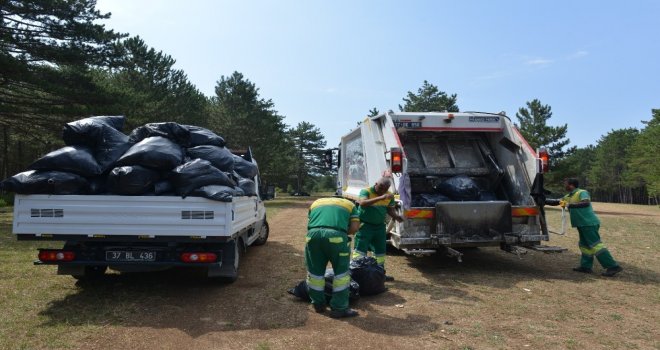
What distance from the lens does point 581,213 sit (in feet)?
21.7

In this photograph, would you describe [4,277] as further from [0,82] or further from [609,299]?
[0,82]

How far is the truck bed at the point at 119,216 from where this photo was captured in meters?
4.54

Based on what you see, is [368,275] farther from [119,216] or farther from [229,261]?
[119,216]

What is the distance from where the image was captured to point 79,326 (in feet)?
13.0

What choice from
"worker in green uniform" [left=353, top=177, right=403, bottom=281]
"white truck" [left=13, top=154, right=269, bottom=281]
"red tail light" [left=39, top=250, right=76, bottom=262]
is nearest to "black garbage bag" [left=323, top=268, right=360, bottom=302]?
"worker in green uniform" [left=353, top=177, right=403, bottom=281]

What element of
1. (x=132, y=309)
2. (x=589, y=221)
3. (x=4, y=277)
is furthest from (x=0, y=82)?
(x=589, y=221)

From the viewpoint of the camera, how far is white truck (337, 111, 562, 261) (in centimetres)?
627

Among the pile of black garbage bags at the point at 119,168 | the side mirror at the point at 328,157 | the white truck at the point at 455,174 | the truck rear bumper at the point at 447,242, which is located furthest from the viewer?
the side mirror at the point at 328,157

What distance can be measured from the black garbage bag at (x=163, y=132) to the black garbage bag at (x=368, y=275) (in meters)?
2.69

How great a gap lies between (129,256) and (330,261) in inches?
85.1

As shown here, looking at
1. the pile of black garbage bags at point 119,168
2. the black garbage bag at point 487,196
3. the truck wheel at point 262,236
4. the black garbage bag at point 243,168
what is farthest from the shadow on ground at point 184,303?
the black garbage bag at point 487,196

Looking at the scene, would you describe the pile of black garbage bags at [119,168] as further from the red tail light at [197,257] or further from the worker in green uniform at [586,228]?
the worker in green uniform at [586,228]

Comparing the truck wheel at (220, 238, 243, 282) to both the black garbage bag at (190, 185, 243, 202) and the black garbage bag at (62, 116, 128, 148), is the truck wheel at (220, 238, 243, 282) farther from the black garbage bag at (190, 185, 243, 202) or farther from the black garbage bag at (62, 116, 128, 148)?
the black garbage bag at (62, 116, 128, 148)

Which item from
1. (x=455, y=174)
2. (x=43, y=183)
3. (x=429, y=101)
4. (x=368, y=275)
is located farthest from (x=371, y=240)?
(x=429, y=101)
